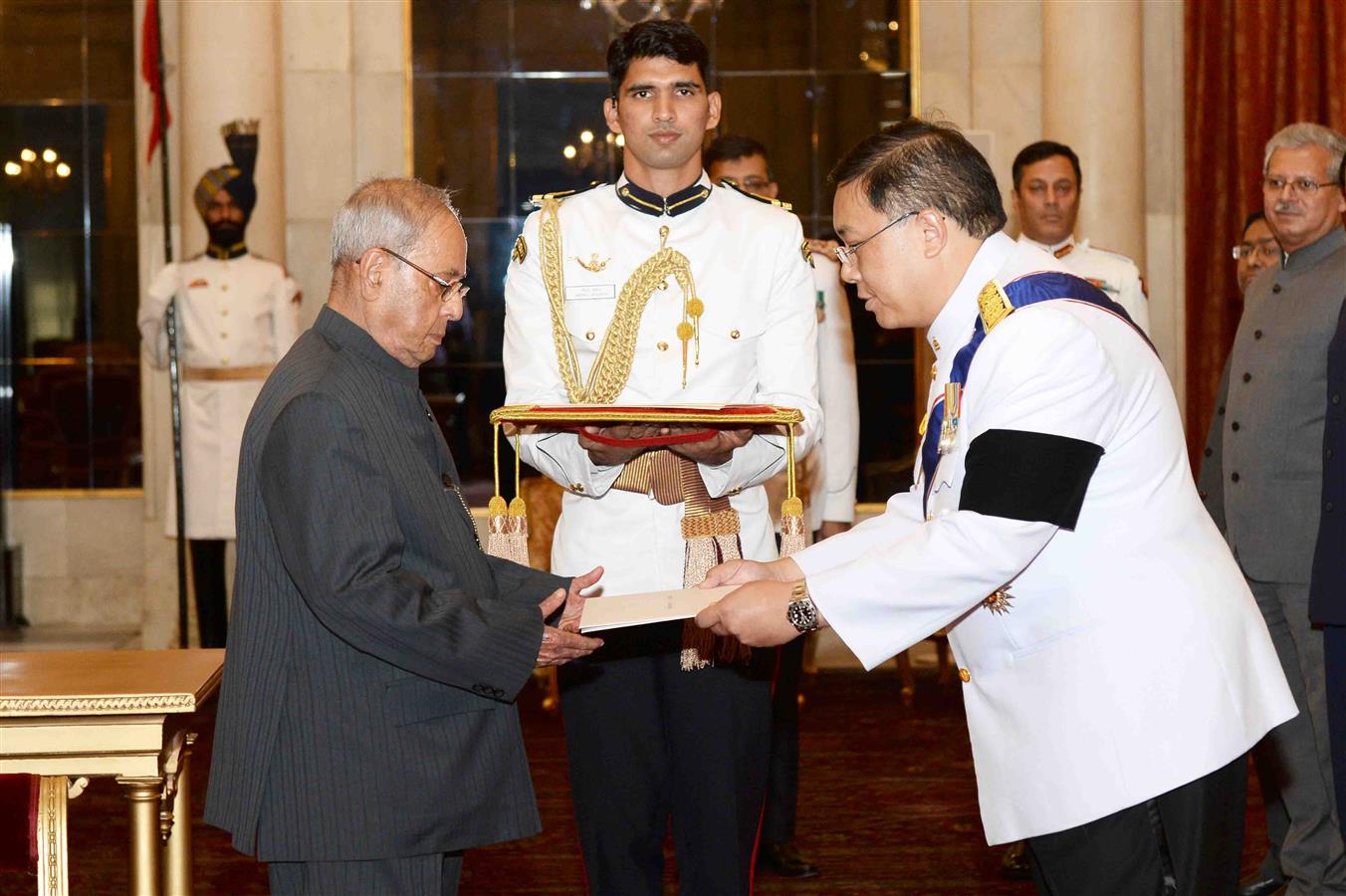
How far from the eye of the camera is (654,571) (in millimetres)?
2797

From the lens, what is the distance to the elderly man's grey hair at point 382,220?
2.17 metres

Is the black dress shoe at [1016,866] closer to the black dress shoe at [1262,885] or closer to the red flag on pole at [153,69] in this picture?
the black dress shoe at [1262,885]

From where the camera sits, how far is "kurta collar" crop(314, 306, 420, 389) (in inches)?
85.2

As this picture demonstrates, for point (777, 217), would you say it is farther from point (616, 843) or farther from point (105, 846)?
point (105, 846)

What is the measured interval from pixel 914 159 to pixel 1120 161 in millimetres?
4897

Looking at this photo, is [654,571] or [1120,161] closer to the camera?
[654,571]

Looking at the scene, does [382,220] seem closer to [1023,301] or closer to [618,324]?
[618,324]

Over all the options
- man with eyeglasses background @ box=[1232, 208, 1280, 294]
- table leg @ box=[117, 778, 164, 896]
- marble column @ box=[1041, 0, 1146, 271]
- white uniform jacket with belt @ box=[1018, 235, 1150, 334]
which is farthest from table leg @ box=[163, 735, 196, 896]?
marble column @ box=[1041, 0, 1146, 271]

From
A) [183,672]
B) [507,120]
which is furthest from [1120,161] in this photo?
[183,672]

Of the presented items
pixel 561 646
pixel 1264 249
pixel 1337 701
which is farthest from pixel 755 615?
pixel 1264 249

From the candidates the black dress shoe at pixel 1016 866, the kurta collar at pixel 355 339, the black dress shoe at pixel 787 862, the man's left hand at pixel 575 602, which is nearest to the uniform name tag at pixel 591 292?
the man's left hand at pixel 575 602

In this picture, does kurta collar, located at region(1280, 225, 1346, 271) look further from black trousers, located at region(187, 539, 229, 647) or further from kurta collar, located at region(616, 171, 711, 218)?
black trousers, located at region(187, 539, 229, 647)

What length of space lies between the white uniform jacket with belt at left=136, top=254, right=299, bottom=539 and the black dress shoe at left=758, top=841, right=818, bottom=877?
3.06 meters

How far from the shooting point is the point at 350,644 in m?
2.05
